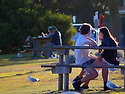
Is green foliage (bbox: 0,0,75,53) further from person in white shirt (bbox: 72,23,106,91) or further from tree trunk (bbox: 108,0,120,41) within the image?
person in white shirt (bbox: 72,23,106,91)

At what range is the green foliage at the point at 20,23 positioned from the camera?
26.5 metres

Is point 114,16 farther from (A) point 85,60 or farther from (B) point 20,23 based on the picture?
(A) point 85,60

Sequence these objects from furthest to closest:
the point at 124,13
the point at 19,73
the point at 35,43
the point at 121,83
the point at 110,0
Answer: the point at 124,13 → the point at 110,0 → the point at 35,43 → the point at 19,73 → the point at 121,83

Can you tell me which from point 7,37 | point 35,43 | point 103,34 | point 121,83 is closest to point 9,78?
point 121,83

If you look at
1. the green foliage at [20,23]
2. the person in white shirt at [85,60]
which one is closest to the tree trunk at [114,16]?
the green foliage at [20,23]

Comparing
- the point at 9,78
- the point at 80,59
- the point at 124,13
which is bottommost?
the point at 9,78

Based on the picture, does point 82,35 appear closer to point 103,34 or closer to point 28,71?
point 103,34

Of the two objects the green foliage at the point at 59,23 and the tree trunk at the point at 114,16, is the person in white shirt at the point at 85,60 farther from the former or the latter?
the tree trunk at the point at 114,16

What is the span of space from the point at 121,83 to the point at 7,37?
16861mm

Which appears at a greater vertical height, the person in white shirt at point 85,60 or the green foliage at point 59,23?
the green foliage at point 59,23

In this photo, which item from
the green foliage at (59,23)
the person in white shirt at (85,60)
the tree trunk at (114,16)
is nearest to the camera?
the person in white shirt at (85,60)

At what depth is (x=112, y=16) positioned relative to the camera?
90.1ft

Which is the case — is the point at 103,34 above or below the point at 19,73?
above

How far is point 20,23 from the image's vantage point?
90.3 feet
